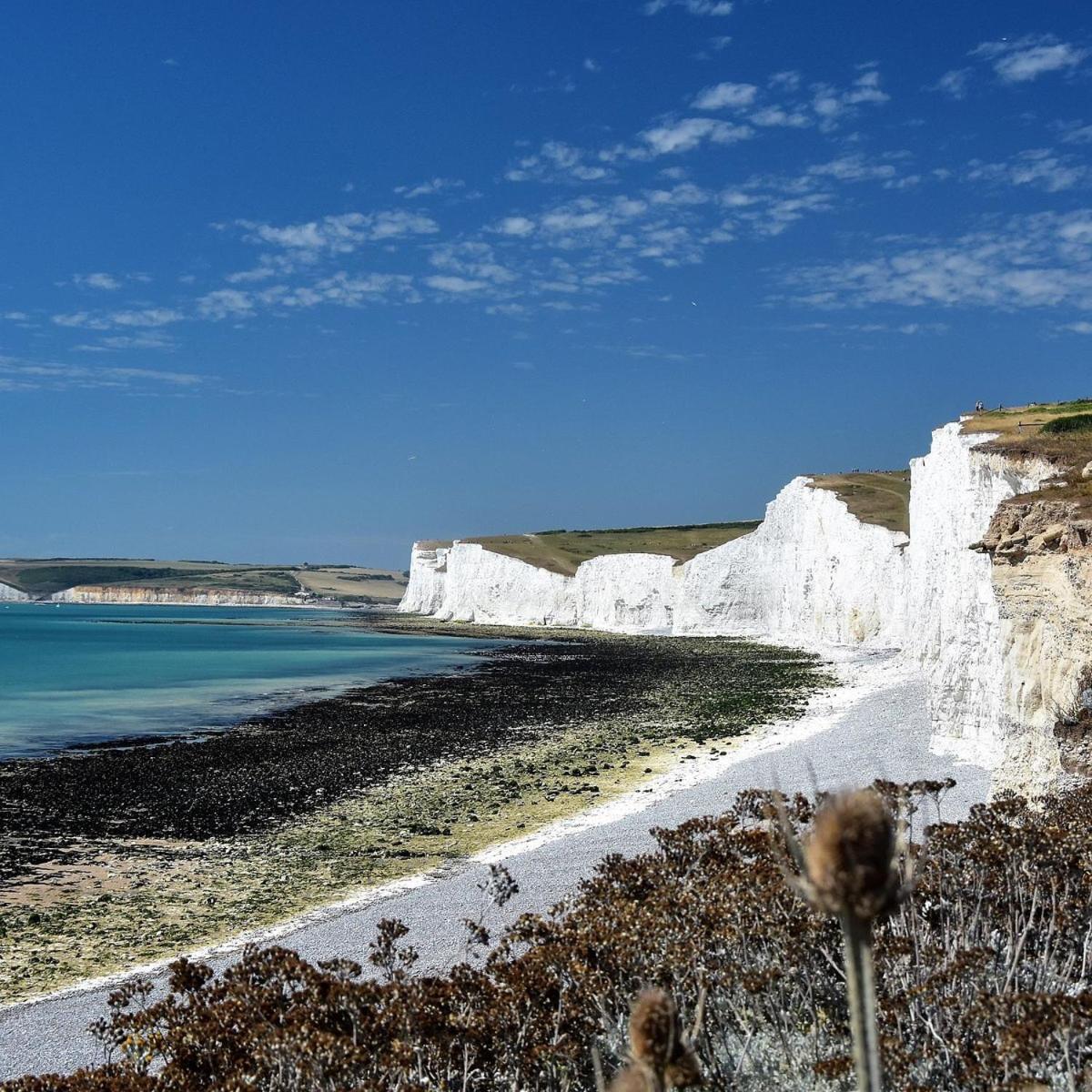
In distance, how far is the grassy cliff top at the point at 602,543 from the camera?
377 ft

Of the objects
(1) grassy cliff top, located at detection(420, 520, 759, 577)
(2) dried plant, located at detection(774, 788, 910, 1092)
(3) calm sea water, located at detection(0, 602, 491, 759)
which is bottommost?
(3) calm sea water, located at detection(0, 602, 491, 759)

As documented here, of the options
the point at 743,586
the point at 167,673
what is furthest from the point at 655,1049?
the point at 743,586

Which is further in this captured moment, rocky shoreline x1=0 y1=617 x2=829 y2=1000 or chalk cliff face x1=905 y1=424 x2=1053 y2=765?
chalk cliff face x1=905 y1=424 x2=1053 y2=765

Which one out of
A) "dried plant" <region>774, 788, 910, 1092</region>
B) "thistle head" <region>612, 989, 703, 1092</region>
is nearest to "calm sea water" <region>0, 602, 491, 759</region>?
"thistle head" <region>612, 989, 703, 1092</region>

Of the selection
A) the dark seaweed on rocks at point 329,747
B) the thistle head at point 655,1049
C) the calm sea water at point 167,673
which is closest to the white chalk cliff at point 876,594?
the dark seaweed on rocks at point 329,747

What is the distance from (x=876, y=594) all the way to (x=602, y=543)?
7460 cm

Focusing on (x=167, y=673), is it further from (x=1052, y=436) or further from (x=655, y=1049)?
(x=655, y=1049)

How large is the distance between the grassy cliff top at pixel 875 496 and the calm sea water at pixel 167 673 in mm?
31282

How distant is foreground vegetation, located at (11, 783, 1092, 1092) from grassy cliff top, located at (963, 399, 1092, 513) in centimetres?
1057

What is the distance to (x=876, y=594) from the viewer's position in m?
62.5

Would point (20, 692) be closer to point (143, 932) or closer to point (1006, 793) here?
point (143, 932)

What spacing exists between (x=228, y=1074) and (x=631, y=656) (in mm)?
60030

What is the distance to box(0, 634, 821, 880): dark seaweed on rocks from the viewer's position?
20016 mm

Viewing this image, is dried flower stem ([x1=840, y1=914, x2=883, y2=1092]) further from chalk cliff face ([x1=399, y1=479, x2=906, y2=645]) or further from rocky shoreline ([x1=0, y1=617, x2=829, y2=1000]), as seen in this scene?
chalk cliff face ([x1=399, y1=479, x2=906, y2=645])
